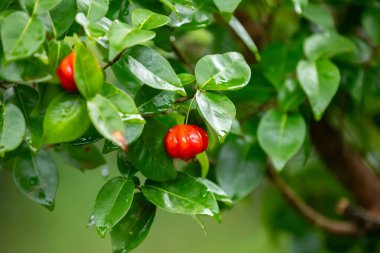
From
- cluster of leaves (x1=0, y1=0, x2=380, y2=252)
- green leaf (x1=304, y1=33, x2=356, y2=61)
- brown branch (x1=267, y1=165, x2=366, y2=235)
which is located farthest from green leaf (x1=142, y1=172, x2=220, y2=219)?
brown branch (x1=267, y1=165, x2=366, y2=235)

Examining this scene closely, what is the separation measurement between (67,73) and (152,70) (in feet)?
0.31

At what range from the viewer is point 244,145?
995mm

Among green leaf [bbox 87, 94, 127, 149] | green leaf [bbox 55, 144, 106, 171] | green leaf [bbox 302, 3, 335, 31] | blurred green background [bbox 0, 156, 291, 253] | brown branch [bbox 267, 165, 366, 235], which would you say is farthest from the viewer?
blurred green background [bbox 0, 156, 291, 253]

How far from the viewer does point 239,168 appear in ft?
3.19

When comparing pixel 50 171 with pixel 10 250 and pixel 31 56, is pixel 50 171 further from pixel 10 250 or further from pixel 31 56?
pixel 10 250

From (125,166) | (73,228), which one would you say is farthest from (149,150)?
(73,228)

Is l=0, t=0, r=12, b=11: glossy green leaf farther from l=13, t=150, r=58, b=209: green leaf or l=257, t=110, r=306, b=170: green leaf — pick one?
l=257, t=110, r=306, b=170: green leaf

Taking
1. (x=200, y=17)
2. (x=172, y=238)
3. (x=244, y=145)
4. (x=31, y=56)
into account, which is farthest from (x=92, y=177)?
(x=31, y=56)

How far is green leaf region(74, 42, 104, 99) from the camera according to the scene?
533mm

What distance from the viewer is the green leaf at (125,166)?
685 mm

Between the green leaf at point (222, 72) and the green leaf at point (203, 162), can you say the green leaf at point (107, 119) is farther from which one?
the green leaf at point (203, 162)

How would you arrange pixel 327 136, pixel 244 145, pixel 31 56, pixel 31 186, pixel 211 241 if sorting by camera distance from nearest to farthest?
pixel 31 56
pixel 31 186
pixel 244 145
pixel 327 136
pixel 211 241

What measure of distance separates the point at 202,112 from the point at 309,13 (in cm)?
46

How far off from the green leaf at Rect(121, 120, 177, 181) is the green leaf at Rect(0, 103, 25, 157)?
0.41 feet
